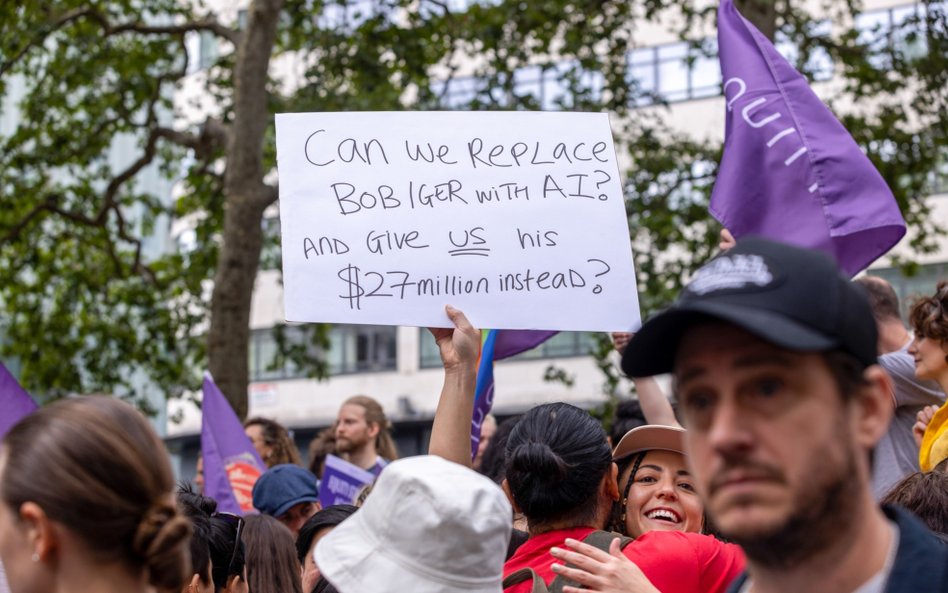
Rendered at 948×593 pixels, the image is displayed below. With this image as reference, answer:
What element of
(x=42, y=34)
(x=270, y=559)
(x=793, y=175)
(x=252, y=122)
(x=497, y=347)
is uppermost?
(x=42, y=34)

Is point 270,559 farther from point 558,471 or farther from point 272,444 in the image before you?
point 272,444

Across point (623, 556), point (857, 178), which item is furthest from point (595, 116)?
point (623, 556)

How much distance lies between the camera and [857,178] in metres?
4.48

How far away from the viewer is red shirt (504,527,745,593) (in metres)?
3.37

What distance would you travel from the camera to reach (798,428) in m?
1.99

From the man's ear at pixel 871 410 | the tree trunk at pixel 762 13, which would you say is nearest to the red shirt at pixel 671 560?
the man's ear at pixel 871 410

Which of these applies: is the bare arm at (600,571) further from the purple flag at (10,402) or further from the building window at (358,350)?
the building window at (358,350)

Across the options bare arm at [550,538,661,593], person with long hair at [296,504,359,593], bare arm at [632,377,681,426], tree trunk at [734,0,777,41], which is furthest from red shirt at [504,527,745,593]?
tree trunk at [734,0,777,41]

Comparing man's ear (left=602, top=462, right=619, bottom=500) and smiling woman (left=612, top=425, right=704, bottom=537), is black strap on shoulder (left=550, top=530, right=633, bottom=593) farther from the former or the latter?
smiling woman (left=612, top=425, right=704, bottom=537)

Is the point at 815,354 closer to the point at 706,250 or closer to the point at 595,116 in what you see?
the point at 595,116

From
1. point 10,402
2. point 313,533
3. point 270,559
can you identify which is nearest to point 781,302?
point 270,559

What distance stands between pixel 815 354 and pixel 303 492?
13.5 ft

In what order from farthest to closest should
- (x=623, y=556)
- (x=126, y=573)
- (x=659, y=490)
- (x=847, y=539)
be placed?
1. (x=659, y=490)
2. (x=623, y=556)
3. (x=126, y=573)
4. (x=847, y=539)

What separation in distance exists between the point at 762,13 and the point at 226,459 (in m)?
6.88
